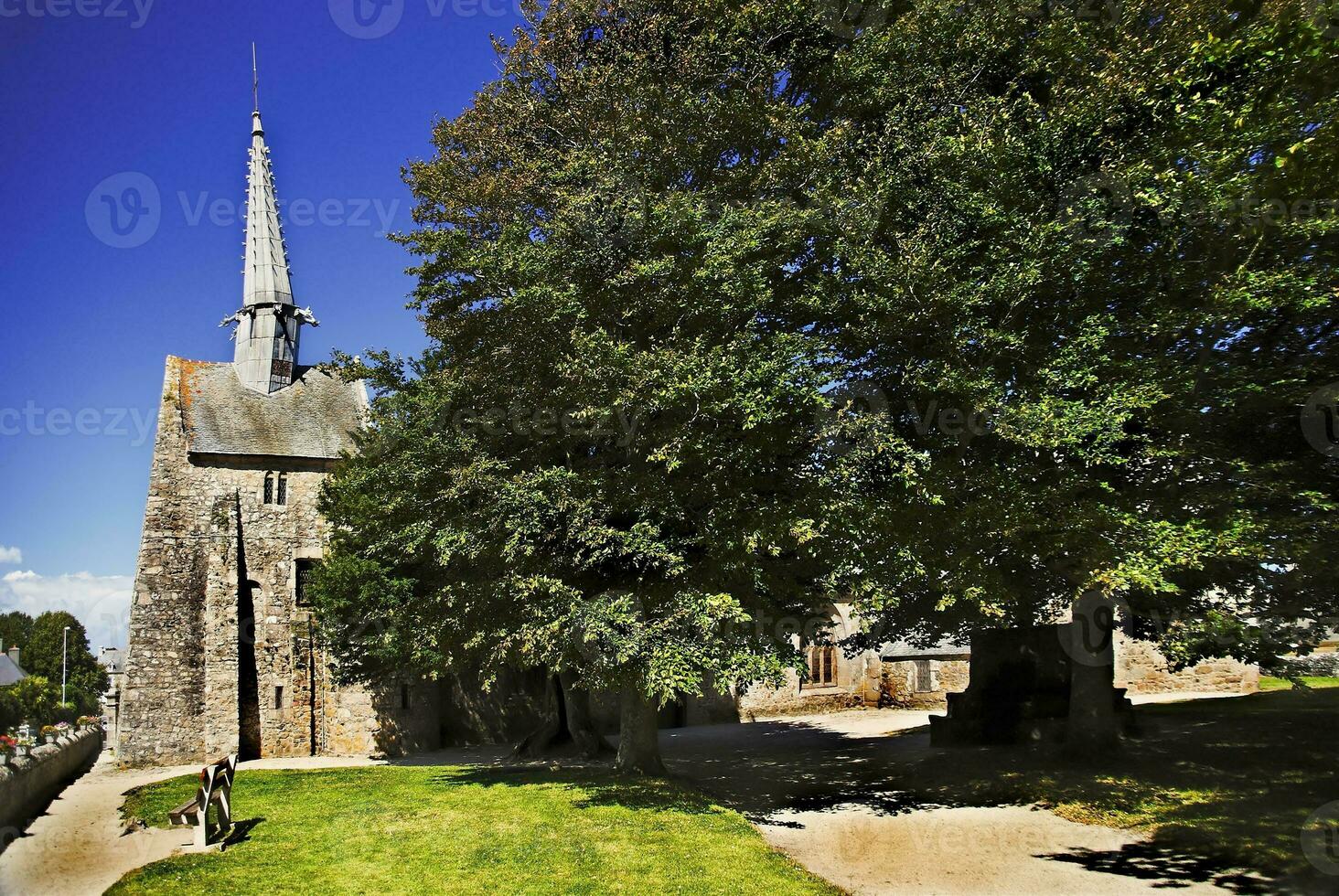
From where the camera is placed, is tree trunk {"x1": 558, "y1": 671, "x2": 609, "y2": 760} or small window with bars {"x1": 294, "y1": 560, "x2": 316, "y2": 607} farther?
small window with bars {"x1": 294, "y1": 560, "x2": 316, "y2": 607}

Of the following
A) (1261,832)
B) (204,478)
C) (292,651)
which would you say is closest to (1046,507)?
(1261,832)

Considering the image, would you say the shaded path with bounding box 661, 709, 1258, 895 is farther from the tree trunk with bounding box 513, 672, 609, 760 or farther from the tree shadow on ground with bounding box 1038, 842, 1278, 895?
the tree trunk with bounding box 513, 672, 609, 760

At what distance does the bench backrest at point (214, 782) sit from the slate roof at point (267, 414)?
15889mm

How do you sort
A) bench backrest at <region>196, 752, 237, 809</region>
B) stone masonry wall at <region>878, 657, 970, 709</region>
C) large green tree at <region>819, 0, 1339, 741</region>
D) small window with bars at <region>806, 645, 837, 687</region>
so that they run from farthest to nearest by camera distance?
small window with bars at <region>806, 645, 837, 687</region> → stone masonry wall at <region>878, 657, 970, 709</region> → bench backrest at <region>196, 752, 237, 809</region> → large green tree at <region>819, 0, 1339, 741</region>

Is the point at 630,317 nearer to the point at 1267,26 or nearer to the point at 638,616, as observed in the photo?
the point at 638,616

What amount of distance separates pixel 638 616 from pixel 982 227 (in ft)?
26.8

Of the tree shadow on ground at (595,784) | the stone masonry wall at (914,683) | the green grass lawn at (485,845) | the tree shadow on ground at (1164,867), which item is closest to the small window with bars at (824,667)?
the stone masonry wall at (914,683)

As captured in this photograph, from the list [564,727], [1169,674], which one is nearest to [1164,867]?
[564,727]

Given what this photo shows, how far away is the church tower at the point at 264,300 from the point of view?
32688 millimetres

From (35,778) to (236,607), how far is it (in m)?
11.9

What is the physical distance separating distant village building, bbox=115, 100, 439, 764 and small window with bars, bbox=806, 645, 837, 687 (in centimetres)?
1437

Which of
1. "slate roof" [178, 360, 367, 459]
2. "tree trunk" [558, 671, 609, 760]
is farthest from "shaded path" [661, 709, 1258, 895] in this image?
"slate roof" [178, 360, 367, 459]

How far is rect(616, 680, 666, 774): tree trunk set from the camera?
1645cm

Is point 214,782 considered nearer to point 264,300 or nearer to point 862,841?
point 862,841
